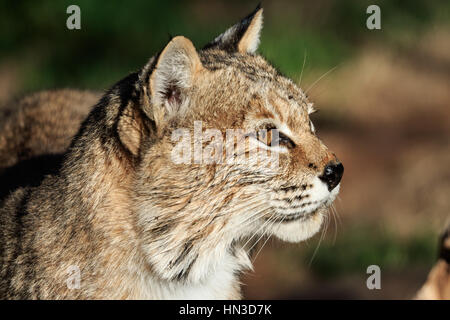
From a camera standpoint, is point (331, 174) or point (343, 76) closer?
point (331, 174)

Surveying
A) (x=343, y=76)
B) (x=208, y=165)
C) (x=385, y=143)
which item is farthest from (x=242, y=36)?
(x=343, y=76)

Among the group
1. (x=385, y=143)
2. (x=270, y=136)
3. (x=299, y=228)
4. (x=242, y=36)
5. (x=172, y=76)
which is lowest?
(x=299, y=228)

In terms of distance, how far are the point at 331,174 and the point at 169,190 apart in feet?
2.99

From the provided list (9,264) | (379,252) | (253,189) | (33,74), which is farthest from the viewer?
(33,74)

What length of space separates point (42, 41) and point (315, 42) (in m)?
3.95

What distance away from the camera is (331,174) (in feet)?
13.8

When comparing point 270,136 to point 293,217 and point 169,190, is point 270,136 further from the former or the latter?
point 169,190

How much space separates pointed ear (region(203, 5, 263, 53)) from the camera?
4914 mm

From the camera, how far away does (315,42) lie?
1091cm

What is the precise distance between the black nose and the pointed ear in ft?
3.73

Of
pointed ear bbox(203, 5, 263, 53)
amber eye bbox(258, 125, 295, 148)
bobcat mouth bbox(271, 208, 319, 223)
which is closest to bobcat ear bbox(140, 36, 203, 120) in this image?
amber eye bbox(258, 125, 295, 148)

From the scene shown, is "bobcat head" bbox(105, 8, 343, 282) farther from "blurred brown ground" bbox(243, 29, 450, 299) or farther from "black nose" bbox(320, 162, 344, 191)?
"blurred brown ground" bbox(243, 29, 450, 299)
